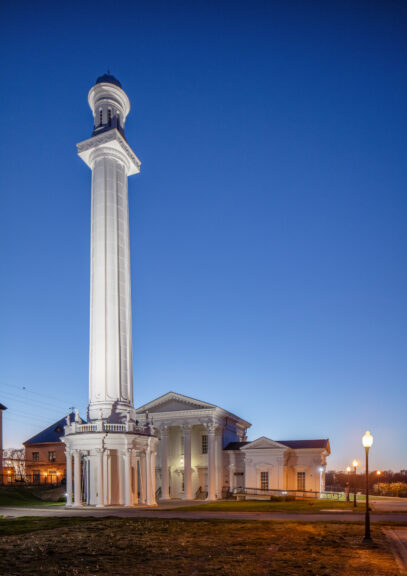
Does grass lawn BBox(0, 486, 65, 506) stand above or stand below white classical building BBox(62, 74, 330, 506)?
below

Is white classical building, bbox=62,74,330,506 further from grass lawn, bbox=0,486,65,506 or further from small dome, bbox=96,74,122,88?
grass lawn, bbox=0,486,65,506

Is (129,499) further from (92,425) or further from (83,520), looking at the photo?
(83,520)

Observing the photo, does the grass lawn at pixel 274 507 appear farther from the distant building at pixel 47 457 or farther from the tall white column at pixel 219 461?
the distant building at pixel 47 457

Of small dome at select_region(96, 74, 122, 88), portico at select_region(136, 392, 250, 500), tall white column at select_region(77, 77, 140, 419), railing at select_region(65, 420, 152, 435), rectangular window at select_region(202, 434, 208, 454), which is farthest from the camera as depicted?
rectangular window at select_region(202, 434, 208, 454)

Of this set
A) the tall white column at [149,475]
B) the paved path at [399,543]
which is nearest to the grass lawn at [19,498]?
the tall white column at [149,475]

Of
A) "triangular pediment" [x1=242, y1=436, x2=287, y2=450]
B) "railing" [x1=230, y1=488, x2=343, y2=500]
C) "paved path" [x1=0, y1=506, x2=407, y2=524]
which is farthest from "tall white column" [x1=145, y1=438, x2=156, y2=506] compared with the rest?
"triangular pediment" [x1=242, y1=436, x2=287, y2=450]

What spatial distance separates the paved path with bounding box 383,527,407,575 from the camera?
14.6m

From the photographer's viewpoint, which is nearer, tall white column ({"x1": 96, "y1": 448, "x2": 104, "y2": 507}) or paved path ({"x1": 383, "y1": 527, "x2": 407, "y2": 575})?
paved path ({"x1": 383, "y1": 527, "x2": 407, "y2": 575})

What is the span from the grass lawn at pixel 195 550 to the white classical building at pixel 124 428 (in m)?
18.1

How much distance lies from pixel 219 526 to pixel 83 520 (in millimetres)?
8852

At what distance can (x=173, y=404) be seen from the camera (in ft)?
212

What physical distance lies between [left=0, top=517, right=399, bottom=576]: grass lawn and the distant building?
205 ft

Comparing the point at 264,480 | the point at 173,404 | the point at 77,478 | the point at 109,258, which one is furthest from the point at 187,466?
the point at 109,258

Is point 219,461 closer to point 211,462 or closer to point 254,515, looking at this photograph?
point 211,462
